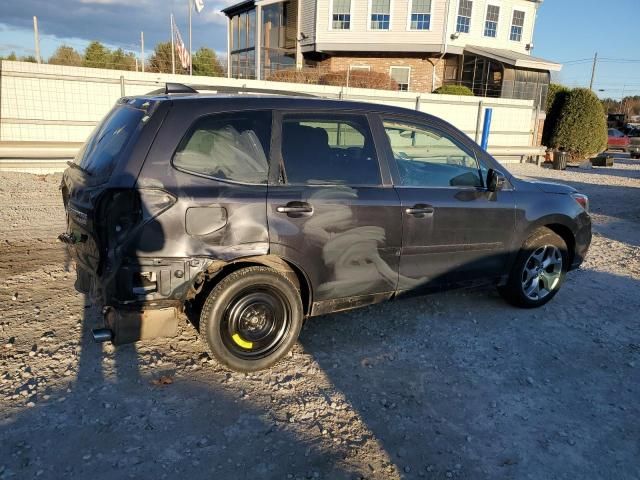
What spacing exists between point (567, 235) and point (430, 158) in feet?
5.45

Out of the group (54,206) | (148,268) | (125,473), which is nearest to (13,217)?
(54,206)

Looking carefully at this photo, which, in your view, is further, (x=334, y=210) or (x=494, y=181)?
(x=494, y=181)

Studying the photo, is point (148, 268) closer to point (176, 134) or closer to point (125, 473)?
point (176, 134)

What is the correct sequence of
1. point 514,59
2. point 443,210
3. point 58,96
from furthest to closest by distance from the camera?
point 514,59 → point 58,96 → point 443,210

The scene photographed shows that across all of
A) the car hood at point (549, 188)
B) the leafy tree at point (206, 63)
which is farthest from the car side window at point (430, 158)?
the leafy tree at point (206, 63)

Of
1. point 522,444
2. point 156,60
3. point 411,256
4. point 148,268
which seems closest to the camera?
point 522,444

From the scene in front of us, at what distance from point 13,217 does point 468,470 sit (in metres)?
7.34

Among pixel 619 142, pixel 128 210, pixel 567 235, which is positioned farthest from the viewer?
pixel 619 142

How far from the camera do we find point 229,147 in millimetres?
3434

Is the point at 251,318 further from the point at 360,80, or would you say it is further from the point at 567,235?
the point at 360,80

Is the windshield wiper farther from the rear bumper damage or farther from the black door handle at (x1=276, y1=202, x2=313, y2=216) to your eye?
the black door handle at (x1=276, y1=202, x2=313, y2=216)

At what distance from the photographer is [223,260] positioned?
334cm

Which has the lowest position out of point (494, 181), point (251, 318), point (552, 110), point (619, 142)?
point (251, 318)

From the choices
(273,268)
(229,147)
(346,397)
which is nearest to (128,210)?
(229,147)
